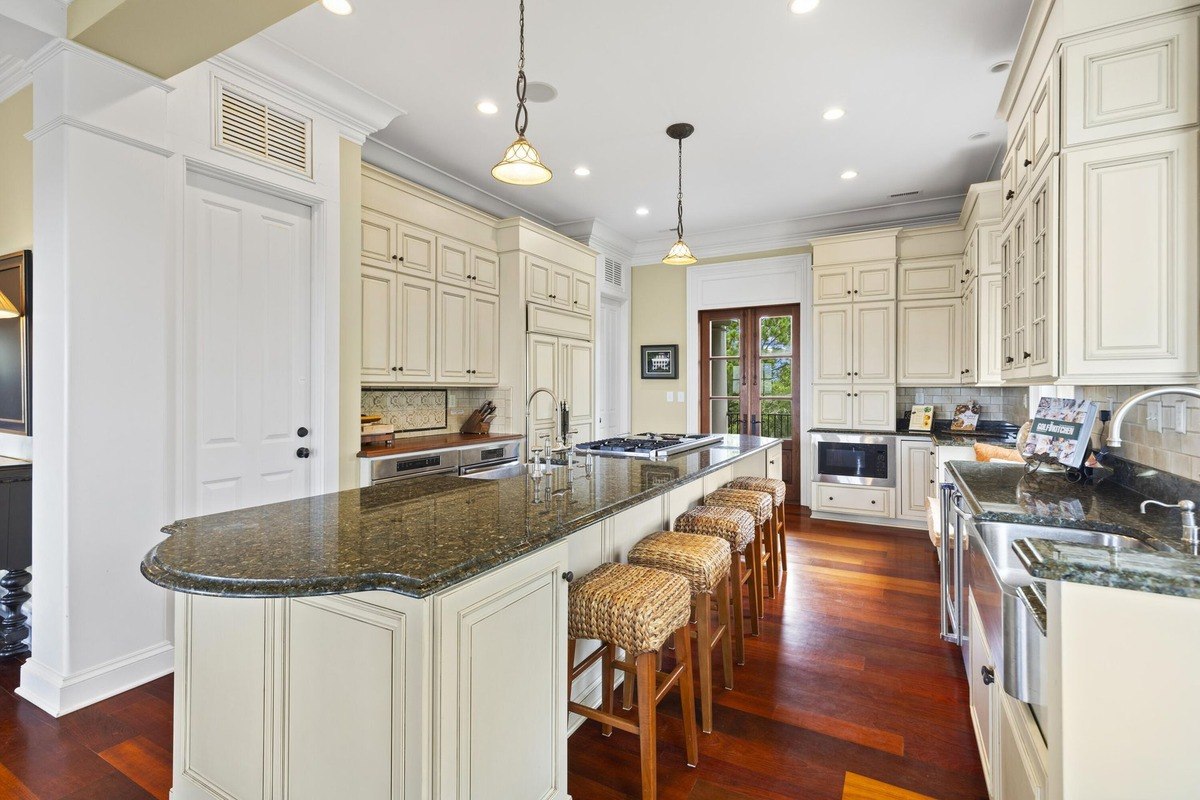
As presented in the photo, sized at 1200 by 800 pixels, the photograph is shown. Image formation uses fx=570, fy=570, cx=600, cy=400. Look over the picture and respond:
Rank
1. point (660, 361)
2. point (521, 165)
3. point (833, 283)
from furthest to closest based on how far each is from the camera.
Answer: point (660, 361), point (833, 283), point (521, 165)

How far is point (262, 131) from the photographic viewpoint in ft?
9.50

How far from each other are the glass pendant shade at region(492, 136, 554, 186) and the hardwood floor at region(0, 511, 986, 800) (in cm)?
205

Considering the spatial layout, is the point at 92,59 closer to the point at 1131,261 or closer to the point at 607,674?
the point at 607,674

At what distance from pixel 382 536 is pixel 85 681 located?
1974 millimetres

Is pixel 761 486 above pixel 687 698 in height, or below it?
above

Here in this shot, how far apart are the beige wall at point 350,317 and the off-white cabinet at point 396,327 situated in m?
0.20

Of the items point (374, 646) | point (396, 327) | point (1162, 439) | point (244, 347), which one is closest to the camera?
point (374, 646)

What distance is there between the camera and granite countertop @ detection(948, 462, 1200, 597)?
33.8 inches

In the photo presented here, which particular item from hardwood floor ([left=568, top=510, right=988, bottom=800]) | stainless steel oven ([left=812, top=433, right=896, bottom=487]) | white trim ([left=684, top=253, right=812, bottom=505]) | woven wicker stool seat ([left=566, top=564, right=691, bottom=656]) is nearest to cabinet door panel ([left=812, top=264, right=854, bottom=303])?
white trim ([left=684, top=253, right=812, bottom=505])

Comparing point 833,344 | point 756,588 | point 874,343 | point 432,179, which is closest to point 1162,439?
point 756,588

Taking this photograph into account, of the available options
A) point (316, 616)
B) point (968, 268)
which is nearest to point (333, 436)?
point (316, 616)

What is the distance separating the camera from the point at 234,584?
103 centimetres

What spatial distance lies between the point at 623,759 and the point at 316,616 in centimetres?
122

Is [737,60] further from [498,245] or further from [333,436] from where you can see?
[333,436]
